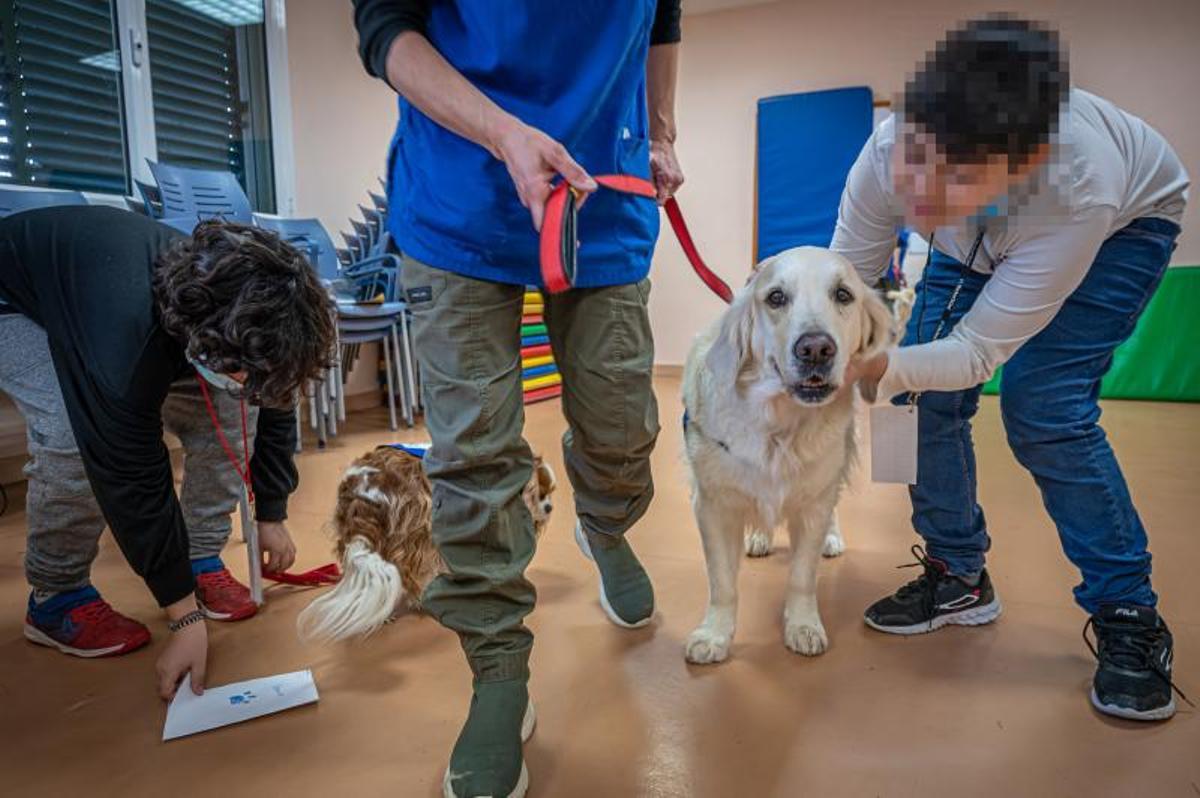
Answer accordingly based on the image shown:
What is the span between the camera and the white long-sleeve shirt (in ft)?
3.57

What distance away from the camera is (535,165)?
85 cm

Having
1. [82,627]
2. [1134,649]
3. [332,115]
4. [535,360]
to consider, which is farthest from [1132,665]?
[332,115]

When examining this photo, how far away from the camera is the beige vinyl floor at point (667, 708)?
3.46 ft

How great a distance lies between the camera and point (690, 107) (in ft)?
19.8

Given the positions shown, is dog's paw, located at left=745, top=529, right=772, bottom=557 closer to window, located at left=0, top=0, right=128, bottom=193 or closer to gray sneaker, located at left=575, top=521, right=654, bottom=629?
gray sneaker, located at left=575, top=521, right=654, bottom=629

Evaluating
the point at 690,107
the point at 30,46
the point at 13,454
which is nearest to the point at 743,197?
the point at 690,107

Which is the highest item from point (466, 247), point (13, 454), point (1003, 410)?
point (466, 247)

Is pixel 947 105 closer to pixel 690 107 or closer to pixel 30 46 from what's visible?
pixel 30 46

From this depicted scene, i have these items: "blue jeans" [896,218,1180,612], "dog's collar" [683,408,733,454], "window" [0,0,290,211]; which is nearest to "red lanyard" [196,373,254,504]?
"dog's collar" [683,408,733,454]

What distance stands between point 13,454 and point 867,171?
2.86 meters

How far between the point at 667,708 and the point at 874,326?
2.58ft

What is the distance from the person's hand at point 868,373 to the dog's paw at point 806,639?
1.58ft

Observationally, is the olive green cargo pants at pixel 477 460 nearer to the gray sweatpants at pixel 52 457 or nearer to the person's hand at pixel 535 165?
the person's hand at pixel 535 165

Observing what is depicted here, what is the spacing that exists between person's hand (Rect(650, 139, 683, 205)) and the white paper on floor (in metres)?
1.09
